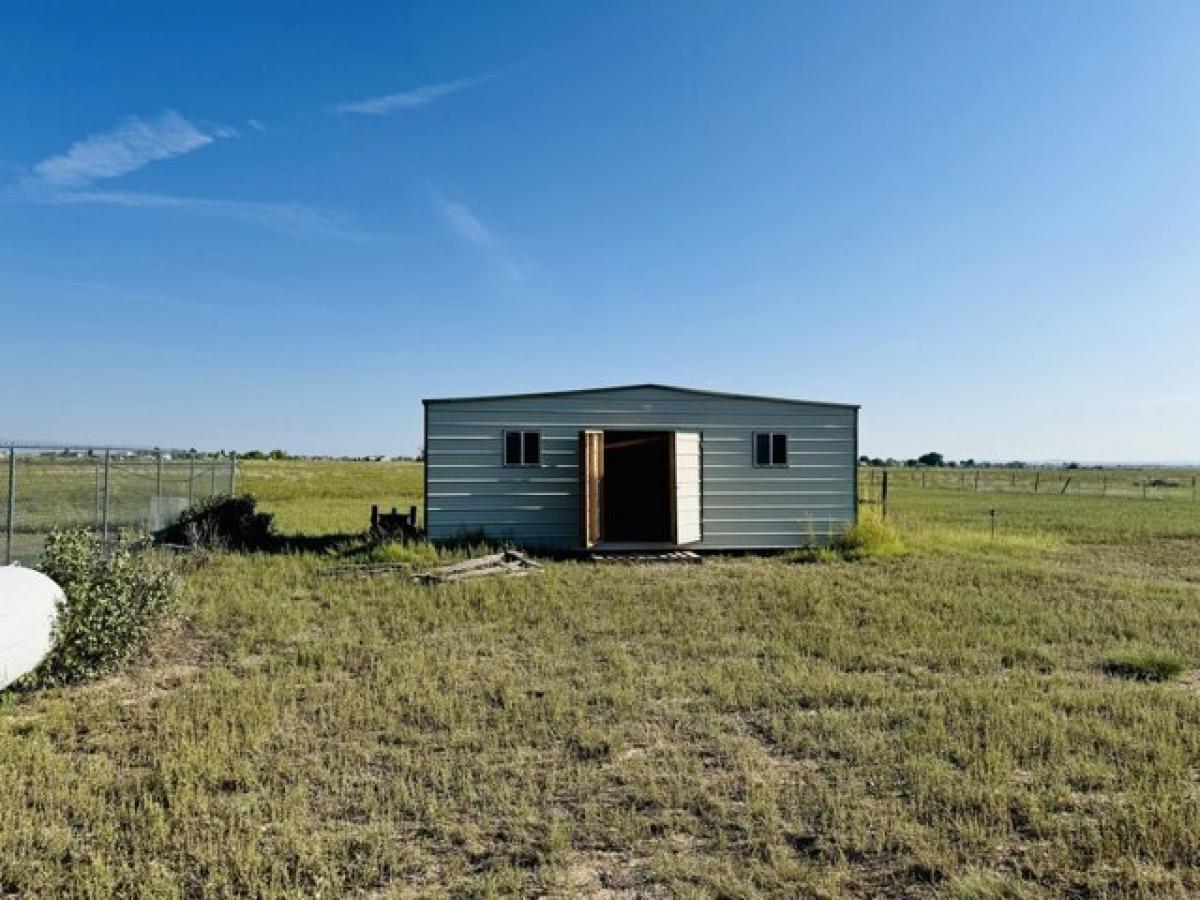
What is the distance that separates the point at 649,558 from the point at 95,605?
8486 mm

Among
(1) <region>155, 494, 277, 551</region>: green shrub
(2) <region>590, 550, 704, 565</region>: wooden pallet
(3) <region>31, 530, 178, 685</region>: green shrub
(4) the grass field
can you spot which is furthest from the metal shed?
(3) <region>31, 530, 178, 685</region>: green shrub

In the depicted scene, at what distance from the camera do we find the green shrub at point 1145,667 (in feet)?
20.2

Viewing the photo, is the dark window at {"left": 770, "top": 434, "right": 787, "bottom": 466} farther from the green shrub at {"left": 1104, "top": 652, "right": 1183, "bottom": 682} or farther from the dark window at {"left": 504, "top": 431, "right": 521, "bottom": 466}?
the green shrub at {"left": 1104, "top": 652, "right": 1183, "bottom": 682}

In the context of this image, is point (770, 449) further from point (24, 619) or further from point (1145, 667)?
point (24, 619)

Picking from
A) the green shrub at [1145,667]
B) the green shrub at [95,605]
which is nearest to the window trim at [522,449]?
the green shrub at [95,605]

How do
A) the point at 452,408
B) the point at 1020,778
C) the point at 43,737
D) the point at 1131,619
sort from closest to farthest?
the point at 1020,778 < the point at 43,737 < the point at 1131,619 < the point at 452,408

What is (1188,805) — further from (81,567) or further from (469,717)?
(81,567)

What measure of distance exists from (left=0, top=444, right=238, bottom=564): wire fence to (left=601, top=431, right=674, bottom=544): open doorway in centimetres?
839

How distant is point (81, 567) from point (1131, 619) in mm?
10805

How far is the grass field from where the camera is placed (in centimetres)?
324

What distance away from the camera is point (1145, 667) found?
626 cm

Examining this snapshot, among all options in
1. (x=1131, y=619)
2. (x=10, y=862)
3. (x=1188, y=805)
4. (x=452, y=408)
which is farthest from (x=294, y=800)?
(x=452, y=408)

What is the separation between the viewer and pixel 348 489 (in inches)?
1427

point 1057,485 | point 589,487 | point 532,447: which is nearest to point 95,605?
point 589,487
